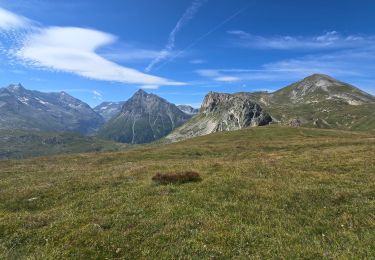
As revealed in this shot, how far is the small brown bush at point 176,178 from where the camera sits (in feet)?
85.8

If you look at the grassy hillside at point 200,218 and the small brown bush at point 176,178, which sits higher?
the small brown bush at point 176,178

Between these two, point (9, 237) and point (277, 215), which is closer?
point (9, 237)

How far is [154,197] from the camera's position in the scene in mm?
21500

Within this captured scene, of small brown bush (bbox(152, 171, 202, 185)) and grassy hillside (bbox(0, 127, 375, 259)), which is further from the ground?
small brown bush (bbox(152, 171, 202, 185))

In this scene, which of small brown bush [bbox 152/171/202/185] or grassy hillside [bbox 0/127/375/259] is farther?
small brown bush [bbox 152/171/202/185]

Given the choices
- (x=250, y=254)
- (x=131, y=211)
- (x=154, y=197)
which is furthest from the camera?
(x=154, y=197)

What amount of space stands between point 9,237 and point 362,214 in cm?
1813

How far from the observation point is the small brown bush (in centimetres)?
2615

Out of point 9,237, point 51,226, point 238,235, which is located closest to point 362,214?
point 238,235

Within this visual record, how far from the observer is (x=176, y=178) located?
26672 millimetres

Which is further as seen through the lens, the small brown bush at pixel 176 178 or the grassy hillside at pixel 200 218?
the small brown bush at pixel 176 178

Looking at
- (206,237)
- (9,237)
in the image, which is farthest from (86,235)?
(206,237)

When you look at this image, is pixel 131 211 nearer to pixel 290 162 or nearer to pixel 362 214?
pixel 362 214

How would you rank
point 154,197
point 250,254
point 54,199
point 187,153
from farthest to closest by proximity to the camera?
point 187,153 → point 54,199 → point 154,197 → point 250,254
